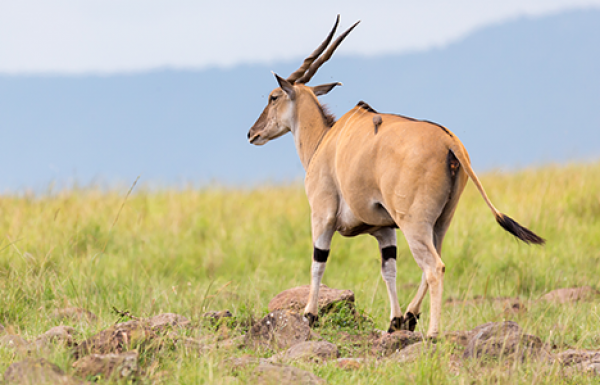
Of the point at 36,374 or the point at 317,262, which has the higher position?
the point at 317,262

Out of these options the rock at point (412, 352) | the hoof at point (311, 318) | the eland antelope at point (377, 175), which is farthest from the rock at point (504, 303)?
the rock at point (412, 352)

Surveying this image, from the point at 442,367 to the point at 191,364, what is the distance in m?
1.74

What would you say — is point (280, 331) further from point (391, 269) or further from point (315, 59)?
point (315, 59)

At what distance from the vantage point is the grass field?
190 inches

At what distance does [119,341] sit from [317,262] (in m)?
2.28

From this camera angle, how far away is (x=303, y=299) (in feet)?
22.9

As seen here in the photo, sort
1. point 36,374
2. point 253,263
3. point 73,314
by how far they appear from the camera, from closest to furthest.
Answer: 1. point 36,374
2. point 73,314
3. point 253,263

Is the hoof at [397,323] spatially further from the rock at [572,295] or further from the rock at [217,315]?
the rock at [572,295]

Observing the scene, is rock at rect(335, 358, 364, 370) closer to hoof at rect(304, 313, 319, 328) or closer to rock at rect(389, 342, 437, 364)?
rock at rect(389, 342, 437, 364)

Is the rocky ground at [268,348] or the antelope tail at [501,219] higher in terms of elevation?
the antelope tail at [501,219]

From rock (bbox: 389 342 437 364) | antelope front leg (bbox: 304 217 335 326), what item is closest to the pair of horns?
antelope front leg (bbox: 304 217 335 326)

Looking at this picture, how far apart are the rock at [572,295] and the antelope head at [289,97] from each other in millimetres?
4007

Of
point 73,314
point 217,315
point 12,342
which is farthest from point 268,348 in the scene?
point 73,314

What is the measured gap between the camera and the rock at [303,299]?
22.1 feet
